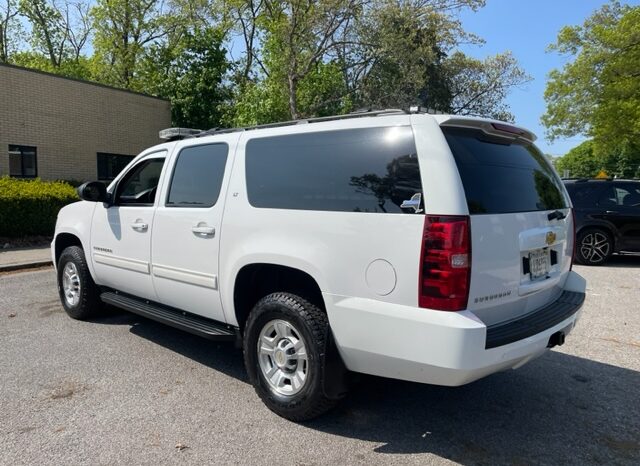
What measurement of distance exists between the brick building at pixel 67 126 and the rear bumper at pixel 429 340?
50.2 ft

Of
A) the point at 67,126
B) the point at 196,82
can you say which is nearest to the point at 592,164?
the point at 196,82

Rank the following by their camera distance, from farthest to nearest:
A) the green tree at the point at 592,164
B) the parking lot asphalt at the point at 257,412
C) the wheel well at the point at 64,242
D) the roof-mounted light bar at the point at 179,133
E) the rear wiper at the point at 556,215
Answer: the green tree at the point at 592,164 < the wheel well at the point at 64,242 < the roof-mounted light bar at the point at 179,133 < the rear wiper at the point at 556,215 < the parking lot asphalt at the point at 257,412

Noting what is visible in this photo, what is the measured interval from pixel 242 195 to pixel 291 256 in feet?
2.48

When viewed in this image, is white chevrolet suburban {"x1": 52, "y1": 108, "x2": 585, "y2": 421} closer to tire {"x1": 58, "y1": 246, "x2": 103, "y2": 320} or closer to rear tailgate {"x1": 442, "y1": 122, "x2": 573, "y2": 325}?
rear tailgate {"x1": 442, "y1": 122, "x2": 573, "y2": 325}

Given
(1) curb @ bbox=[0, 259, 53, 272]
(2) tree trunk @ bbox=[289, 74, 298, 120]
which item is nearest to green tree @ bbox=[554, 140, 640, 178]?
(2) tree trunk @ bbox=[289, 74, 298, 120]

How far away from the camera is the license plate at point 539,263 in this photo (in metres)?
3.31

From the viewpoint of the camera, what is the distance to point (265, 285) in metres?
3.93

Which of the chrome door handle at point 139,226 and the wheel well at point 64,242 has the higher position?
the chrome door handle at point 139,226

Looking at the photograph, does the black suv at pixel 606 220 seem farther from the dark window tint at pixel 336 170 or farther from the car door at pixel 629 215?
the dark window tint at pixel 336 170

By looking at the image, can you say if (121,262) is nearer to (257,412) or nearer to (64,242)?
(64,242)

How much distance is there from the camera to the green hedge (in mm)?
10938

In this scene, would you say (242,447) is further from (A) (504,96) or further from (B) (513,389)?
(A) (504,96)

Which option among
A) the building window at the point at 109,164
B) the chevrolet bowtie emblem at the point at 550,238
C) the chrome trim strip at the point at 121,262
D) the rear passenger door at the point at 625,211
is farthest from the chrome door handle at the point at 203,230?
the building window at the point at 109,164

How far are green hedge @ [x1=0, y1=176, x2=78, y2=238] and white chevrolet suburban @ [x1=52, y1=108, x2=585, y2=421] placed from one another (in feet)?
26.9
